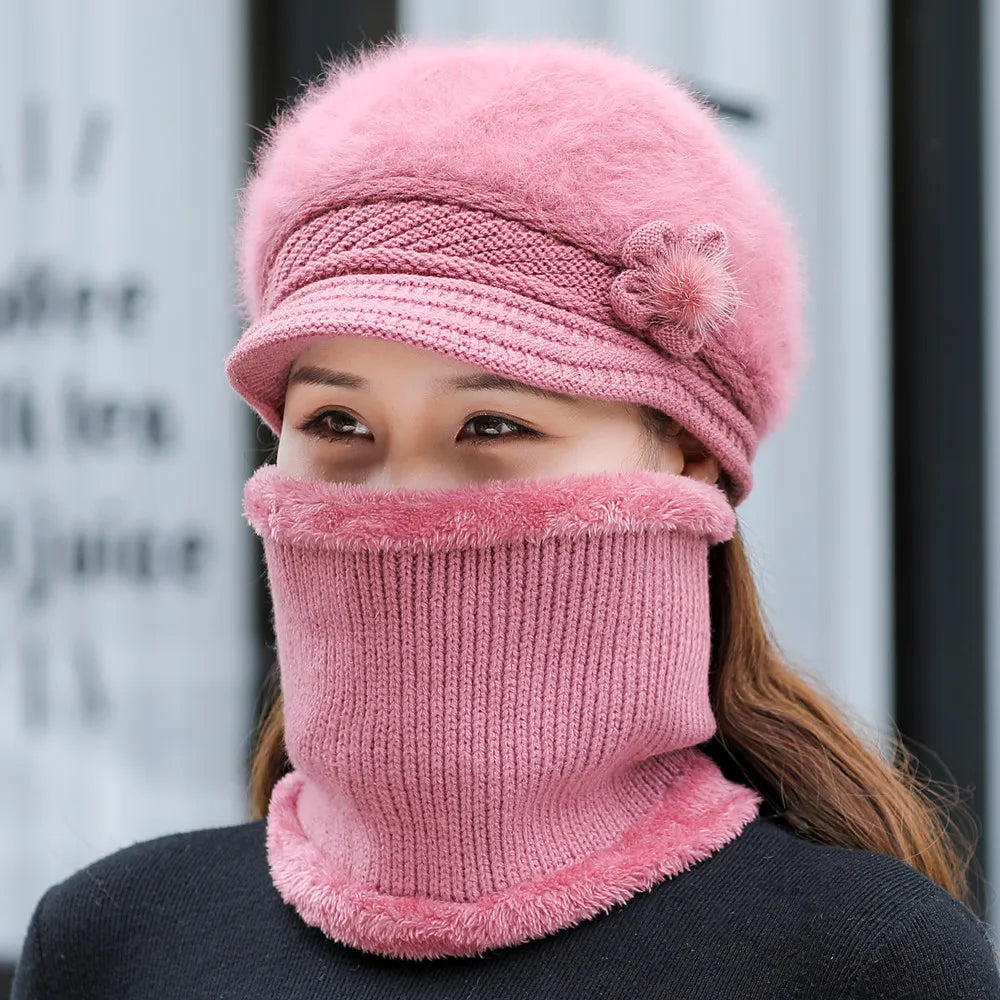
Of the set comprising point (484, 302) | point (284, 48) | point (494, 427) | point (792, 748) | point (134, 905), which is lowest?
point (134, 905)

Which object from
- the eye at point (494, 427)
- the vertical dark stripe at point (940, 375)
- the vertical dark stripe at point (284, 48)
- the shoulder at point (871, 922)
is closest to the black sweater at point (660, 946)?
the shoulder at point (871, 922)

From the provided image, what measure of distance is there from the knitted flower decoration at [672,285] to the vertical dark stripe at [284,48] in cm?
154

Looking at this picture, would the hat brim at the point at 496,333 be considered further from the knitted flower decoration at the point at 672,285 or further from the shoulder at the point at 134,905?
the shoulder at the point at 134,905

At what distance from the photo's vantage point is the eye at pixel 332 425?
1265 mm

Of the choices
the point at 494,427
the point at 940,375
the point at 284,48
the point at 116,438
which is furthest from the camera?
the point at 116,438

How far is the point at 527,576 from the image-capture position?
1137 millimetres

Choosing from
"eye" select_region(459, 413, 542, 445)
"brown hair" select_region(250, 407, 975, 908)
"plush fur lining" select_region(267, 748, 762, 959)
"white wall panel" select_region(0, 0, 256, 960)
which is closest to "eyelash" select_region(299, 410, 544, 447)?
"eye" select_region(459, 413, 542, 445)

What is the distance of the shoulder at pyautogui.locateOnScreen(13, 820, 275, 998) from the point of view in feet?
4.30

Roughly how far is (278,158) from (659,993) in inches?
33.7

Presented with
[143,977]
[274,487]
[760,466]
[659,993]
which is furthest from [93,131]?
[659,993]

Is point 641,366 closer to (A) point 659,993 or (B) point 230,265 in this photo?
(A) point 659,993

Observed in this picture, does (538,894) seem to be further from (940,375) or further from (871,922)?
(940,375)

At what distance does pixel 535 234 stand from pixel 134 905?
0.78 meters

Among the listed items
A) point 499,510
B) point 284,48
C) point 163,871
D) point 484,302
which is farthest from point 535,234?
point 284,48
